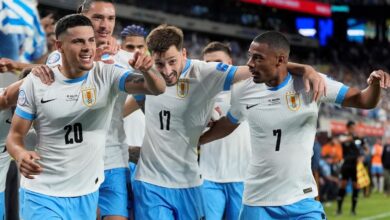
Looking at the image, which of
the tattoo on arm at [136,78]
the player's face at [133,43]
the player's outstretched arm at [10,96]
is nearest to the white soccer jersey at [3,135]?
the player's outstretched arm at [10,96]

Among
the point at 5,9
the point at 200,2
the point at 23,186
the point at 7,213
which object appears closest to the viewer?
the point at 5,9

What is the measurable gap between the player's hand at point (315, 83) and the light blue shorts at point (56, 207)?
1.78m

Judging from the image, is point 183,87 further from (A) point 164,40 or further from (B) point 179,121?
(A) point 164,40

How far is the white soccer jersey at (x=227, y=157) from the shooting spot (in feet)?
27.6

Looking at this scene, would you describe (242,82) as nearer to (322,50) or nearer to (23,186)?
(23,186)

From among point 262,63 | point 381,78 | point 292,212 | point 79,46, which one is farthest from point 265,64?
point 79,46

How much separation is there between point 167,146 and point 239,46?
129 ft

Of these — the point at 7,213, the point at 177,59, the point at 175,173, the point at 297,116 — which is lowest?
the point at 7,213

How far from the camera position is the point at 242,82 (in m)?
6.61

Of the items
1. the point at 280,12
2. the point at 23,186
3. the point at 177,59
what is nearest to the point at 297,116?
the point at 177,59

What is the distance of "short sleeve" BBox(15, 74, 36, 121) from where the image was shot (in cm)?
575

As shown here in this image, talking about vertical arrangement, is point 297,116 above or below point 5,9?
below

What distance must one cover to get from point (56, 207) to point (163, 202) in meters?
1.13

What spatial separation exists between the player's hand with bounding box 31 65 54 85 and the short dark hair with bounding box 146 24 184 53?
35.7 inches
